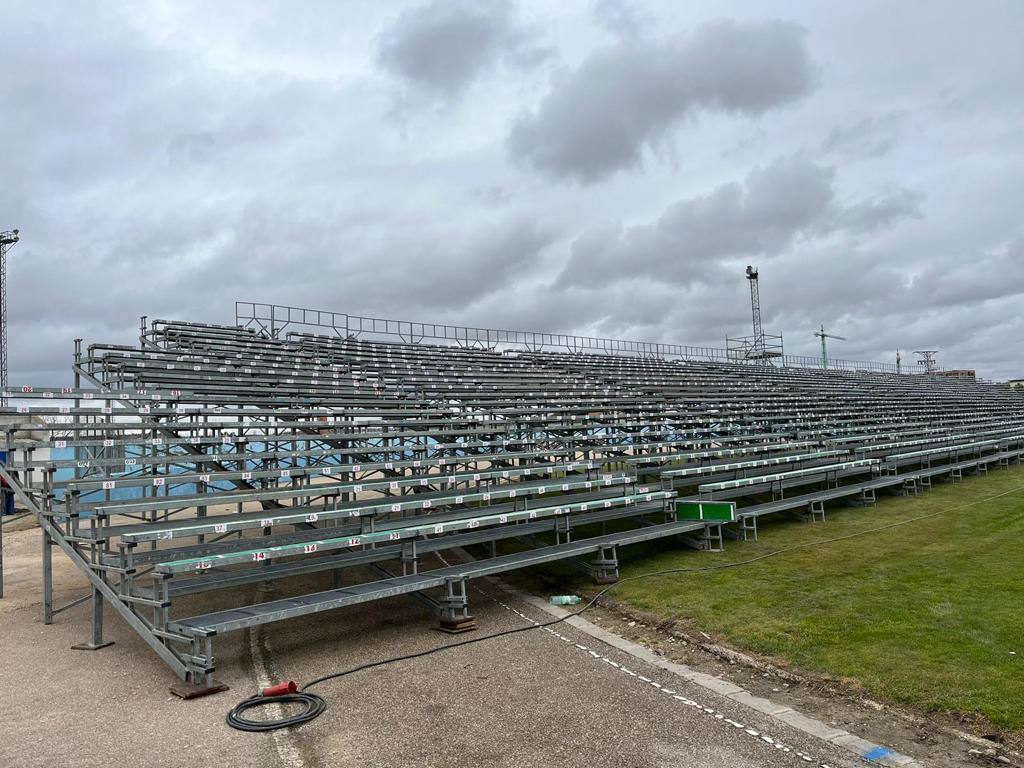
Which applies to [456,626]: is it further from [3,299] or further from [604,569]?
[3,299]

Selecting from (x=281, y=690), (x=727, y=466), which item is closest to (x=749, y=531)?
(x=727, y=466)

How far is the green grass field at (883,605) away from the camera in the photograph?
5.01 meters

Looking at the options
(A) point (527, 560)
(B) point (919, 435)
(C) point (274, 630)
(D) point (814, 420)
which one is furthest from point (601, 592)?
(B) point (919, 435)

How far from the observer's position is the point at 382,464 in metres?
8.59

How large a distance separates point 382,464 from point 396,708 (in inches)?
156

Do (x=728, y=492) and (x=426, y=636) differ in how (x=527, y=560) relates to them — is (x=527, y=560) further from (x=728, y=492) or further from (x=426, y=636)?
(x=728, y=492)

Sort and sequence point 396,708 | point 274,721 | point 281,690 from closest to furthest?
point 274,721
point 396,708
point 281,690

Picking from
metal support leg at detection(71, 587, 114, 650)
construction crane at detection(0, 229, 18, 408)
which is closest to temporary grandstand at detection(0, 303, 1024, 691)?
metal support leg at detection(71, 587, 114, 650)

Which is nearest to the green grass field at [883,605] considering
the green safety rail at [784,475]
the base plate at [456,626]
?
the green safety rail at [784,475]

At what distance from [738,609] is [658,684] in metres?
2.17

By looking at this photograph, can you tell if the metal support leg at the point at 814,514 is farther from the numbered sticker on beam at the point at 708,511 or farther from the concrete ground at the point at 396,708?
the concrete ground at the point at 396,708

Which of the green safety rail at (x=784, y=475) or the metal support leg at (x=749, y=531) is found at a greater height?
the green safety rail at (x=784, y=475)

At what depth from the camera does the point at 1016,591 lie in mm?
7125

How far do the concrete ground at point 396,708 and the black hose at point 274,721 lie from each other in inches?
3.3
